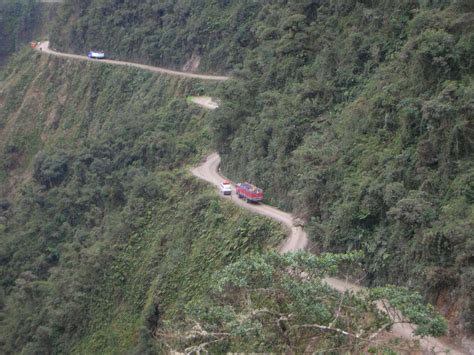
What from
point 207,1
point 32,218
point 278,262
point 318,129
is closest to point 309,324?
point 278,262

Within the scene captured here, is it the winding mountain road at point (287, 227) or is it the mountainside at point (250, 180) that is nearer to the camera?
the mountainside at point (250, 180)

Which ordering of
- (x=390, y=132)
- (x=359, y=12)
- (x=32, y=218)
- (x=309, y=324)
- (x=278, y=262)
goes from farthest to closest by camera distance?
(x=32, y=218) < (x=359, y=12) < (x=390, y=132) < (x=278, y=262) < (x=309, y=324)

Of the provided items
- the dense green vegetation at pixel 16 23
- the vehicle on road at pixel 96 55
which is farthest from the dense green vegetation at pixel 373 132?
the dense green vegetation at pixel 16 23

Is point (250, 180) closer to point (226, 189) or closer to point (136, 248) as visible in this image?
point (226, 189)

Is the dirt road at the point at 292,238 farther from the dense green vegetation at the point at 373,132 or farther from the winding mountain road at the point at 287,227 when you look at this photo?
the dense green vegetation at the point at 373,132

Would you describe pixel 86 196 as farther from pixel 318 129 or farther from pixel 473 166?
pixel 473 166
